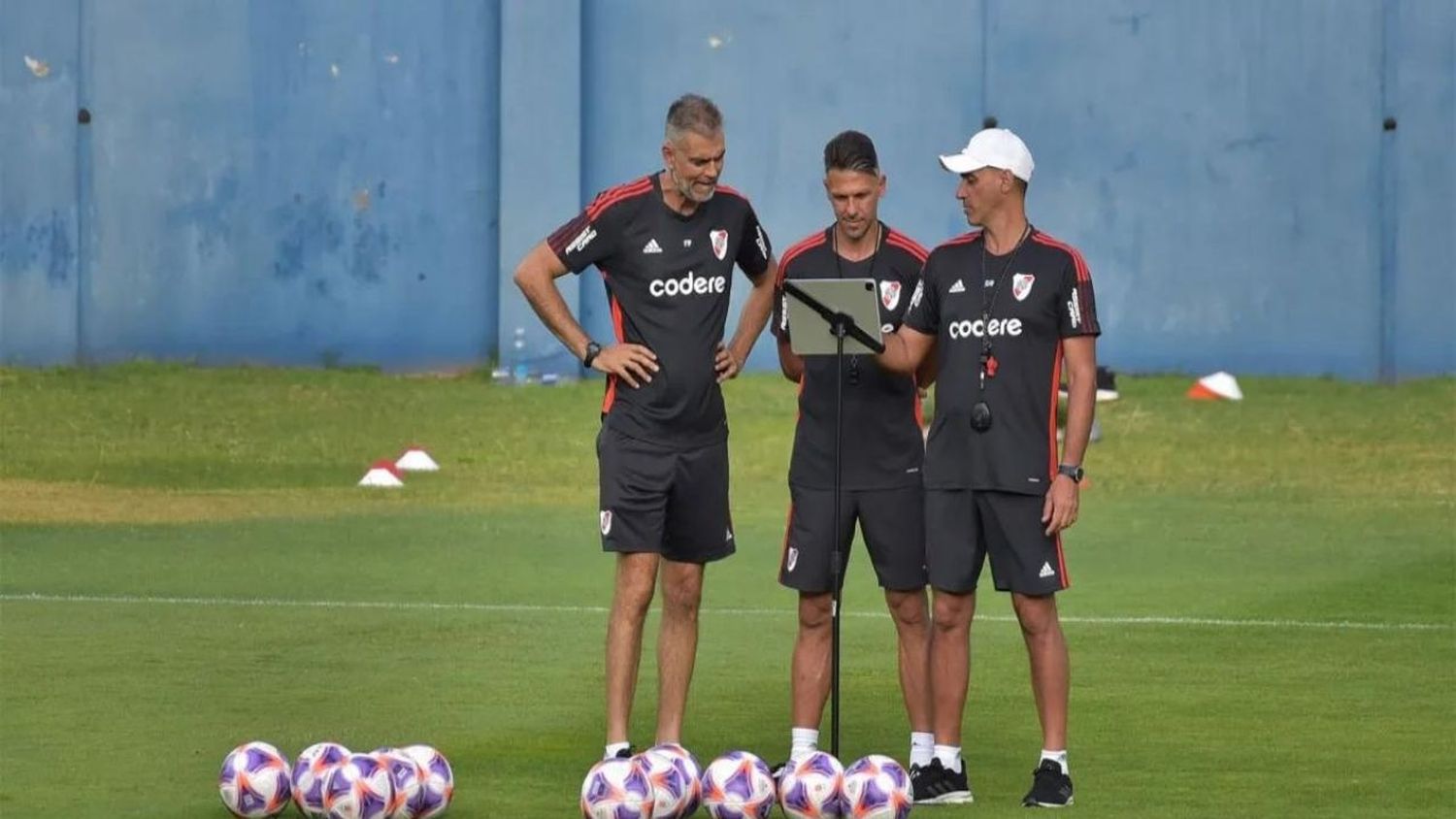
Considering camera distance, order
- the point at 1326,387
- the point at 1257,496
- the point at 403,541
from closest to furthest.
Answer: the point at 403,541
the point at 1257,496
the point at 1326,387

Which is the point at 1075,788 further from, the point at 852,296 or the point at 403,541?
the point at 403,541

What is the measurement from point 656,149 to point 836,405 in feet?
53.8

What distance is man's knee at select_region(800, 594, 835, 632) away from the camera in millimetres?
9836

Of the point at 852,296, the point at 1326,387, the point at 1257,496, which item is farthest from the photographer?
the point at 1326,387

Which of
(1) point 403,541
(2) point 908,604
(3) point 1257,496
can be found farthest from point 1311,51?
(2) point 908,604

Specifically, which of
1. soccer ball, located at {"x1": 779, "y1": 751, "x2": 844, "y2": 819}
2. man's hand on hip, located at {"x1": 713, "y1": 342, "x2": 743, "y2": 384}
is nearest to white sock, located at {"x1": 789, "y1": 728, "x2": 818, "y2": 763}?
soccer ball, located at {"x1": 779, "y1": 751, "x2": 844, "y2": 819}

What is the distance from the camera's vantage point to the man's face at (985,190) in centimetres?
935

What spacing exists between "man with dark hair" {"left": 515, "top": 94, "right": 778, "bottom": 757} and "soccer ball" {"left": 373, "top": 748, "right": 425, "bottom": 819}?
1075 millimetres

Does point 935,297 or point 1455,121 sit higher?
point 1455,121

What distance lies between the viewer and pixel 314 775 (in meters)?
8.68

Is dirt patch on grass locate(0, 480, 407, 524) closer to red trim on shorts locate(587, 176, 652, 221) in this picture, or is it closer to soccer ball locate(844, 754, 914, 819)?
red trim on shorts locate(587, 176, 652, 221)

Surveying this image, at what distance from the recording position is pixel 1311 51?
25484 mm

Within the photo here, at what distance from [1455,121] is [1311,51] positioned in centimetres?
149

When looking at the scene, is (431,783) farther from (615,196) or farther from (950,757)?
(615,196)
